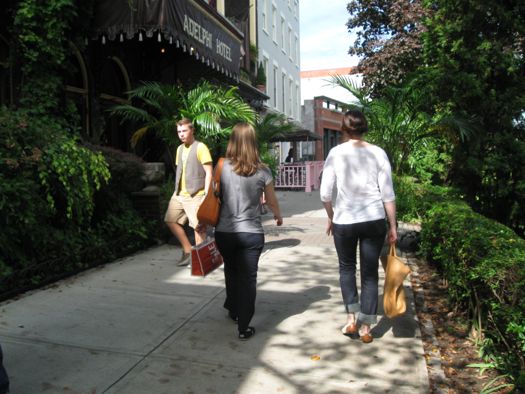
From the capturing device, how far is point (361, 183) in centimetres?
404

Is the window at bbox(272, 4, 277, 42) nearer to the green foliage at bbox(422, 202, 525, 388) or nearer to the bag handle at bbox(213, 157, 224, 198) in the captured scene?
the green foliage at bbox(422, 202, 525, 388)

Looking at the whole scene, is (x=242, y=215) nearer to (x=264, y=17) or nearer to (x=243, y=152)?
(x=243, y=152)

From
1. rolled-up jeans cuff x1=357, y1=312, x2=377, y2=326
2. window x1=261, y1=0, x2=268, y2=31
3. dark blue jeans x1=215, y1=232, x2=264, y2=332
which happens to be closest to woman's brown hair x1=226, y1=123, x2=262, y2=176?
dark blue jeans x1=215, y1=232, x2=264, y2=332

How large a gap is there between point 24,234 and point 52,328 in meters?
1.38

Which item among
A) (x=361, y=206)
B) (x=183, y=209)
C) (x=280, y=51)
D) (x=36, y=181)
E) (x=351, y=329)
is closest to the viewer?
(x=361, y=206)

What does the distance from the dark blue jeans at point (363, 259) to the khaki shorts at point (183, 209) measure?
255 centimetres

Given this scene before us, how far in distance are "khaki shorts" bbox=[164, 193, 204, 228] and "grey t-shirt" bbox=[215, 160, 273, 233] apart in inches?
86.3

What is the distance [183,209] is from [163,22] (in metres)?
3.40

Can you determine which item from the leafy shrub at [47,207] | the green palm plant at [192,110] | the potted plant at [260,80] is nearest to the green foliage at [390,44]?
the potted plant at [260,80]

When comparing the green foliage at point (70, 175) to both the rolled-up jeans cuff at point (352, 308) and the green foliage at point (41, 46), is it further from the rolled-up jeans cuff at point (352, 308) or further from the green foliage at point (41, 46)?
the rolled-up jeans cuff at point (352, 308)

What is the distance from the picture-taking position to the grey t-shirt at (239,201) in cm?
414

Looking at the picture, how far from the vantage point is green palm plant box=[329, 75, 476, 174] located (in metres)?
8.00

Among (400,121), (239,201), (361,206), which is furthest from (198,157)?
(400,121)

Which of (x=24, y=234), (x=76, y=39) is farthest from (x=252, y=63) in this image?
(x=24, y=234)
